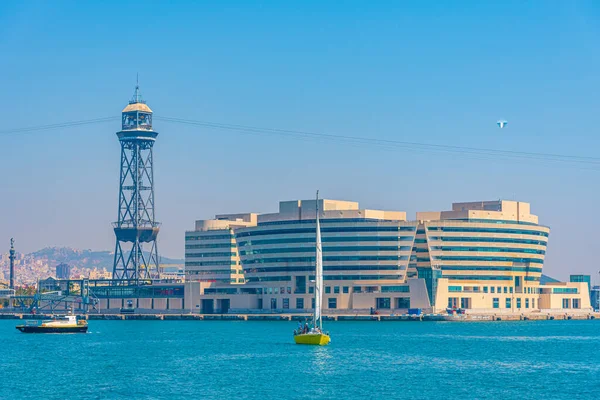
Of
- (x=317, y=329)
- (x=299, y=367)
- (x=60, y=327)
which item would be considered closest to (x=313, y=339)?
(x=317, y=329)

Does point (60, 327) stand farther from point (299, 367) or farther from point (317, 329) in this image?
point (299, 367)

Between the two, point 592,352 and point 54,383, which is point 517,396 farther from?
point 592,352

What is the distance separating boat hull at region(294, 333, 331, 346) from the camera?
13925 cm

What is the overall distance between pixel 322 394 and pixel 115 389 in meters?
18.4

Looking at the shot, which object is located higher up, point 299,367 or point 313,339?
point 313,339

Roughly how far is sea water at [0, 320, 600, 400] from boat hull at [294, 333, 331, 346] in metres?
1.10

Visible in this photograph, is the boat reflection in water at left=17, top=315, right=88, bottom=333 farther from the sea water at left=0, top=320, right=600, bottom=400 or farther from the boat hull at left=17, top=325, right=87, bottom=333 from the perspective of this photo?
the sea water at left=0, top=320, right=600, bottom=400

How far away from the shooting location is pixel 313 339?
461 ft

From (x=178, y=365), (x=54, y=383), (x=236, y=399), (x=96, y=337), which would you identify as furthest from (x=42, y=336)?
(x=236, y=399)

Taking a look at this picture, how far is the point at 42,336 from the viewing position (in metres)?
177

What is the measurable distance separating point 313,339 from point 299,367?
27.1 m

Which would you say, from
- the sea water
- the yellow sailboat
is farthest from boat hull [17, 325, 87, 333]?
the yellow sailboat

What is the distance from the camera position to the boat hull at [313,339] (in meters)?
139

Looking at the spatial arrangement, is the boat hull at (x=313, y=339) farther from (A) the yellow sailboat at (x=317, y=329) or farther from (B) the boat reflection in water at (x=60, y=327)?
(B) the boat reflection in water at (x=60, y=327)
